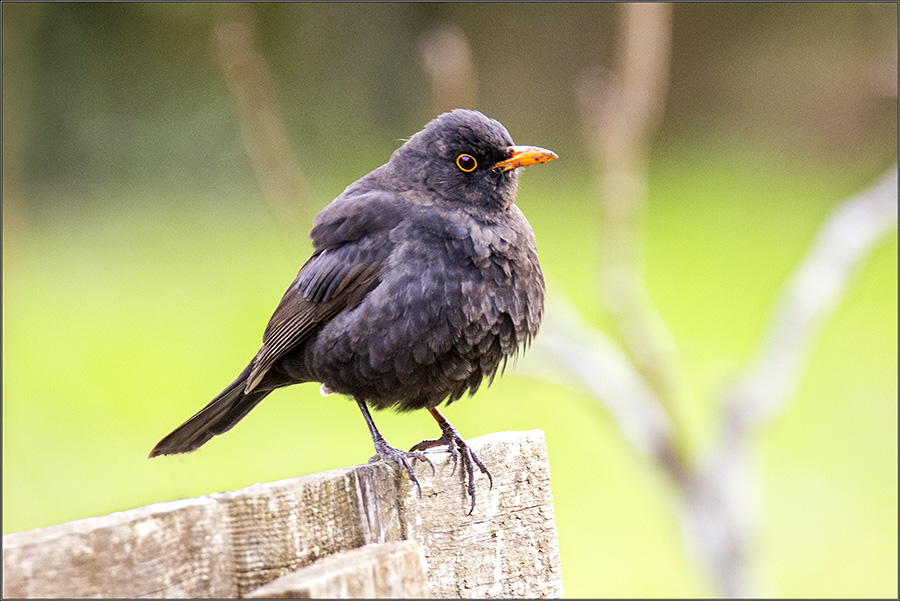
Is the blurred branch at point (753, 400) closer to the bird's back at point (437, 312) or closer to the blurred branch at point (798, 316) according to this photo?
the blurred branch at point (798, 316)

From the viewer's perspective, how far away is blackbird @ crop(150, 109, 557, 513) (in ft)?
10.8

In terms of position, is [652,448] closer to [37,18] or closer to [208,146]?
[208,146]

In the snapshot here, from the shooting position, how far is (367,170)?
31.6 ft

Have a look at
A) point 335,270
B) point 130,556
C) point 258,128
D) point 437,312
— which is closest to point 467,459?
point 437,312

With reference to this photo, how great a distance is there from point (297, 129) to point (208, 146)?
0.92 metres

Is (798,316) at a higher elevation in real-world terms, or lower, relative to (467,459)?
higher

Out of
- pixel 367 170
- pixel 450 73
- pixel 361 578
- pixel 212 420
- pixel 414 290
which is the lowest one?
pixel 361 578

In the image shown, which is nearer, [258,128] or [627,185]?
[627,185]

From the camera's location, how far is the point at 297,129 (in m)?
10.3

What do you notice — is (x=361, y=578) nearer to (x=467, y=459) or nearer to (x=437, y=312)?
(x=467, y=459)

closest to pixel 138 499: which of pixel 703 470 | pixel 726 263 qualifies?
pixel 703 470

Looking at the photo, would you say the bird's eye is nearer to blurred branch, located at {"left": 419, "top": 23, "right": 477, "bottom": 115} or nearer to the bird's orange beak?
the bird's orange beak

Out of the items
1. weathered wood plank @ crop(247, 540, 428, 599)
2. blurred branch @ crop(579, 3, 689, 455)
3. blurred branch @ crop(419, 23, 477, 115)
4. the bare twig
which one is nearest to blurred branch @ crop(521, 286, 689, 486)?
the bare twig

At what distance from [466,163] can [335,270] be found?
1.95 feet
